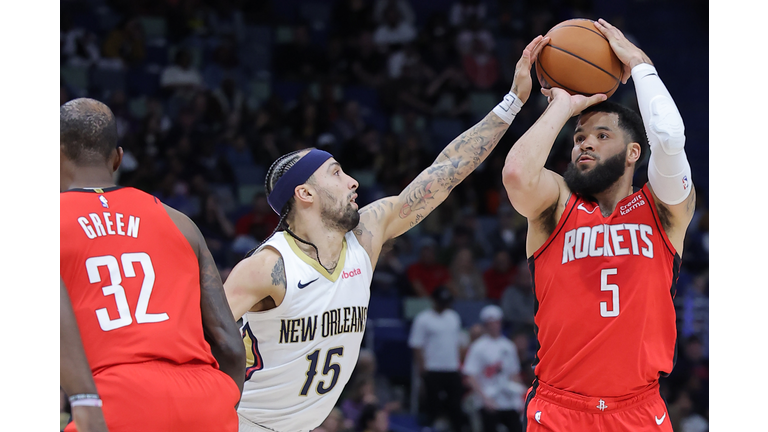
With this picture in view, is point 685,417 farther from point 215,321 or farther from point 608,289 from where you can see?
point 215,321

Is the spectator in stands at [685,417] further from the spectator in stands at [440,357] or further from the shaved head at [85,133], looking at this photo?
the shaved head at [85,133]

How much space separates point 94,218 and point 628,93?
44.4 ft

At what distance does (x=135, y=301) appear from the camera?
3.17 metres

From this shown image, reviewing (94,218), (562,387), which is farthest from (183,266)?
(562,387)

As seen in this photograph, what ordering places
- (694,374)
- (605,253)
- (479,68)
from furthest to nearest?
(479,68) → (694,374) → (605,253)

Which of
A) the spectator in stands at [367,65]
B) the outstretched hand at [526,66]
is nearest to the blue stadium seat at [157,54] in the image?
the spectator in stands at [367,65]

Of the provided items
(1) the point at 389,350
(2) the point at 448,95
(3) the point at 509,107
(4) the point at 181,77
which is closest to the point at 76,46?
(4) the point at 181,77

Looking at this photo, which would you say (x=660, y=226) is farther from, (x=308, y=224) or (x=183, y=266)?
(x=183, y=266)

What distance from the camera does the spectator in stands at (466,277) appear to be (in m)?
11.2

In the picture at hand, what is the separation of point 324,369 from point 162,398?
1430 millimetres

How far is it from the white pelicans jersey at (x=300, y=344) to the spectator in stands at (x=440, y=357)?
17.6 ft

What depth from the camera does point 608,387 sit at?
163 inches

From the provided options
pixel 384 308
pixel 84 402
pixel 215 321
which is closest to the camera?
pixel 84 402

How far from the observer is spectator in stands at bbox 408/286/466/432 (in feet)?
31.7
